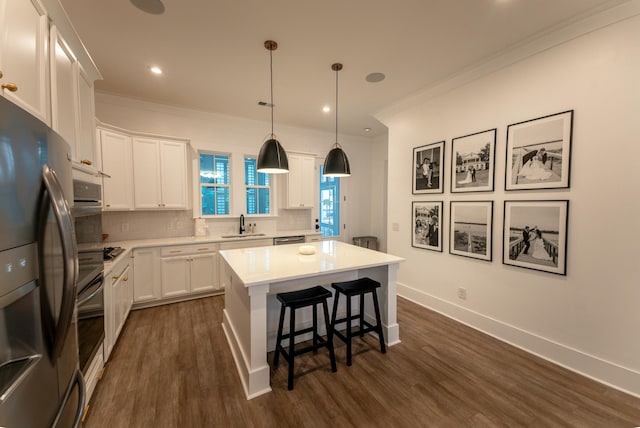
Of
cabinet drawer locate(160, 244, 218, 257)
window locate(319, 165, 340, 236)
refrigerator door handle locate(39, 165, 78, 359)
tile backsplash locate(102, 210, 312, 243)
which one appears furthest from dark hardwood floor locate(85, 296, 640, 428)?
window locate(319, 165, 340, 236)

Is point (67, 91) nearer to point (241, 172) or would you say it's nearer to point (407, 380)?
point (241, 172)

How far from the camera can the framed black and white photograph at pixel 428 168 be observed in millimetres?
3349

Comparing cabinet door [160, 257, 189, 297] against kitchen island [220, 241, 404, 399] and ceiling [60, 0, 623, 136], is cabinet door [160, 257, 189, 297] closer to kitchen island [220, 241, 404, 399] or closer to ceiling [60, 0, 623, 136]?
kitchen island [220, 241, 404, 399]

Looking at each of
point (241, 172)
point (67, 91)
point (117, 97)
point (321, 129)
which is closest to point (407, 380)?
point (67, 91)

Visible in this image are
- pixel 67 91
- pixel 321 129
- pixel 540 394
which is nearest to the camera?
pixel 67 91

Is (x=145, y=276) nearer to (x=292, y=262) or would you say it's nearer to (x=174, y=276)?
(x=174, y=276)

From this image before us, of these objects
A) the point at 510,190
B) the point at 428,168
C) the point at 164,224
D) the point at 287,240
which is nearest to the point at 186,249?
the point at 164,224

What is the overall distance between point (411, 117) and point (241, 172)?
3.03 meters

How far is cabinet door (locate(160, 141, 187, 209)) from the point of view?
148 inches

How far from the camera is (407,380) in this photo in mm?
2111

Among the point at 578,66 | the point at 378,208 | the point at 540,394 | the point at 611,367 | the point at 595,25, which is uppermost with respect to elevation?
the point at 595,25

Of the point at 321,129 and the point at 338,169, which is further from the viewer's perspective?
the point at 321,129

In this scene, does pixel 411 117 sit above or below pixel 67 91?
above

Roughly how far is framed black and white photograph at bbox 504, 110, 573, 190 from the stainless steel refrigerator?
3.37 m
